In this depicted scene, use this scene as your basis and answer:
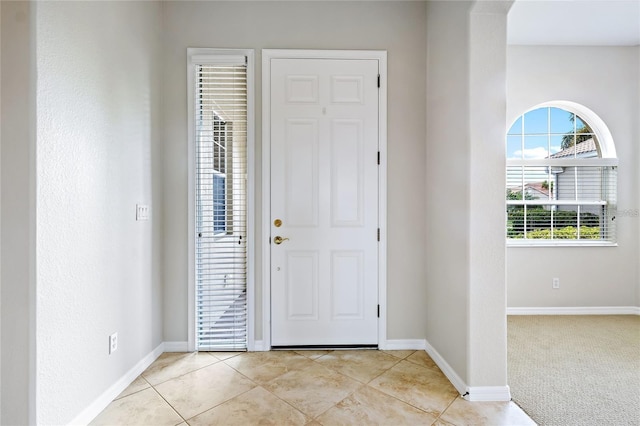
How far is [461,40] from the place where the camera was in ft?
6.48

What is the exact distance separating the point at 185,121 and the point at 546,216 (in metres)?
3.93

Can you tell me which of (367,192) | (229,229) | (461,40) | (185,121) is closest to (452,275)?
(367,192)

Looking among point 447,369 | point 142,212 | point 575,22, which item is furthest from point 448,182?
point 575,22

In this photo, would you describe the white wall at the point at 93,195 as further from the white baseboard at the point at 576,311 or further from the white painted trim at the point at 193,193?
the white baseboard at the point at 576,311

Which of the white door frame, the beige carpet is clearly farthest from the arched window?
the white door frame

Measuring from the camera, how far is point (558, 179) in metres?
3.53

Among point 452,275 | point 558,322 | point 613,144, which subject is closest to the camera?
point 452,275

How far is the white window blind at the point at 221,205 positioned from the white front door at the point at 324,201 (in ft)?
0.86

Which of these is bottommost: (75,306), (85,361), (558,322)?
(558,322)

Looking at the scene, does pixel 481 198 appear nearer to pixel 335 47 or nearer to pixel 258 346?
pixel 335 47

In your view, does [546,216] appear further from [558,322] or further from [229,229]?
[229,229]

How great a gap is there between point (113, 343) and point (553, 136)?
460 centimetres

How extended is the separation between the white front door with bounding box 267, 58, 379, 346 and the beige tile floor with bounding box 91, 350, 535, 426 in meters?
0.31

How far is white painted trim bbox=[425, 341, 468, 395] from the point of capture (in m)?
1.94
